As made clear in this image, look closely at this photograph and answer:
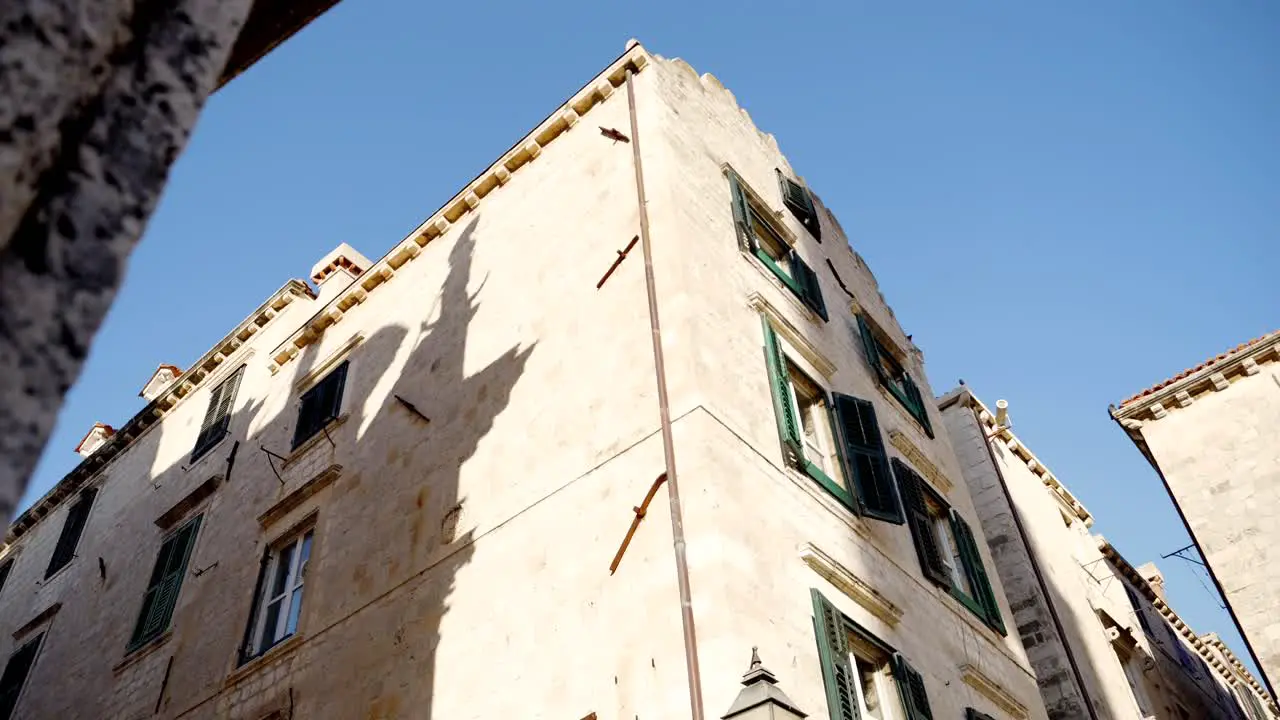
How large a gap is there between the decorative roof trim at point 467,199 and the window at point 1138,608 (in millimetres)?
17802

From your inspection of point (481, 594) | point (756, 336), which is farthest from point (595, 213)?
point (481, 594)

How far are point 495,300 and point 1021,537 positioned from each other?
10642 millimetres

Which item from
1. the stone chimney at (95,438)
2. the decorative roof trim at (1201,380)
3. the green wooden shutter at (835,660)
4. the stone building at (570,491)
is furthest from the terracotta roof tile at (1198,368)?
the stone chimney at (95,438)

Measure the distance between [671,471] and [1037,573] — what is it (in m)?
10.8

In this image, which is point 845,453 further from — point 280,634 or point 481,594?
point 280,634

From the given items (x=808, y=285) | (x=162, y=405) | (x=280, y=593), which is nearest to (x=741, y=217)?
(x=808, y=285)

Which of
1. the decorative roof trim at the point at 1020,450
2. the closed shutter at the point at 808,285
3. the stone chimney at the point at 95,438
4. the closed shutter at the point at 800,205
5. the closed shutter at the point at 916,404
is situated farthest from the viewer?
the stone chimney at the point at 95,438

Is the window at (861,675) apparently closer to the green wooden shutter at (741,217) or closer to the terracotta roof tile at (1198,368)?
the green wooden shutter at (741,217)

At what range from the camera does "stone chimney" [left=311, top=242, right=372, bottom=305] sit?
1603cm

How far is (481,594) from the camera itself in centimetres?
830

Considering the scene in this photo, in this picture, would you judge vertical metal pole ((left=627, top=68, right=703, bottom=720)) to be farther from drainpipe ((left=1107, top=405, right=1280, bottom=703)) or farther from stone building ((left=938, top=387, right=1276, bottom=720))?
drainpipe ((left=1107, top=405, right=1280, bottom=703))

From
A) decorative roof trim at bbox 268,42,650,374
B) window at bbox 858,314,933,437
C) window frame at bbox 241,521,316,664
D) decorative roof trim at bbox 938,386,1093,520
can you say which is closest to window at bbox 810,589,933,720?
window at bbox 858,314,933,437

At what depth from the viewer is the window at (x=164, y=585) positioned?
502 inches

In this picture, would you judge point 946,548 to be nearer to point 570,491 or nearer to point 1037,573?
point 1037,573
